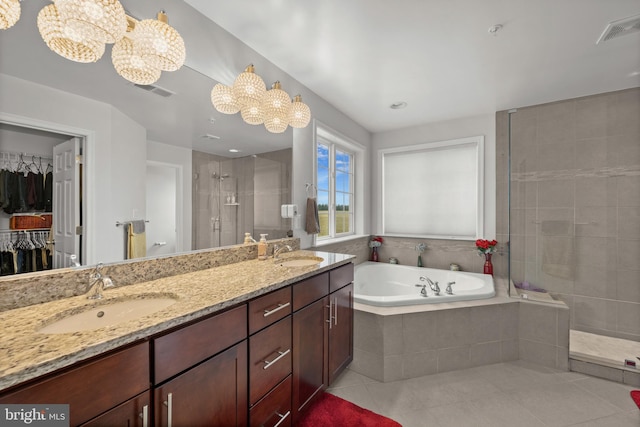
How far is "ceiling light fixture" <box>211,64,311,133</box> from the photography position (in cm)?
174

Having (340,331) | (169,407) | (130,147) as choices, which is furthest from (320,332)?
→ (130,147)

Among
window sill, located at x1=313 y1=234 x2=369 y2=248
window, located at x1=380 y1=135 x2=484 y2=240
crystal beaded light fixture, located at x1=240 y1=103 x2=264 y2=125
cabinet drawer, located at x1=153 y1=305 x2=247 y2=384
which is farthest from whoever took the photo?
window, located at x1=380 y1=135 x2=484 y2=240

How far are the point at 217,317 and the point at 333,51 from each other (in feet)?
6.48

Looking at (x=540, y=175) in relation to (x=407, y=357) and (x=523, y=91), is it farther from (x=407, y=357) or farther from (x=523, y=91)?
(x=407, y=357)

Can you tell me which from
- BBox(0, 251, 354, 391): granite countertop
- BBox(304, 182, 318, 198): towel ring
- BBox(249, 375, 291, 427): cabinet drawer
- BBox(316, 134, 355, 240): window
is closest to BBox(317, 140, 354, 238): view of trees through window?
BBox(316, 134, 355, 240): window

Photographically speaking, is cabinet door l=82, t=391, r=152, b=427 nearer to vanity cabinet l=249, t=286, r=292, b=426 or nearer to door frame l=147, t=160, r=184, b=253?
vanity cabinet l=249, t=286, r=292, b=426

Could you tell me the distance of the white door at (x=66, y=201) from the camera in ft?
3.43

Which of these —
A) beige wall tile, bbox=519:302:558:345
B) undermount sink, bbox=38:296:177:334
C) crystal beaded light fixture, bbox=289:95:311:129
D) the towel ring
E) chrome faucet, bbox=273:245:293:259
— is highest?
crystal beaded light fixture, bbox=289:95:311:129

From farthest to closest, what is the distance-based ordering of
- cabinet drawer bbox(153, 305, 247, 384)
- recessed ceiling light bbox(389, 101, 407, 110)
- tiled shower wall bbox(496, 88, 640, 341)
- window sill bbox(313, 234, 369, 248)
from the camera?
1. recessed ceiling light bbox(389, 101, 407, 110)
2. window sill bbox(313, 234, 369, 248)
3. tiled shower wall bbox(496, 88, 640, 341)
4. cabinet drawer bbox(153, 305, 247, 384)

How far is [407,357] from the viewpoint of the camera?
214 centimetres

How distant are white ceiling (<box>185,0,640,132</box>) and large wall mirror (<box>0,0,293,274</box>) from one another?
0.58 metres

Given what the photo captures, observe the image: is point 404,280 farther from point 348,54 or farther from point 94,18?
point 94,18

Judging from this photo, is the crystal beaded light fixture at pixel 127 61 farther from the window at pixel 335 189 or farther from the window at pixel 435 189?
the window at pixel 435 189

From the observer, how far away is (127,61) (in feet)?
3.85
